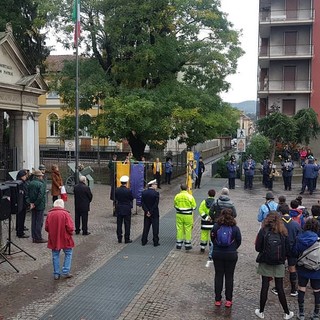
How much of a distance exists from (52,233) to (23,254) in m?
2.49

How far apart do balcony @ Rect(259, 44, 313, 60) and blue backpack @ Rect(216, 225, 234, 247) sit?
115 feet

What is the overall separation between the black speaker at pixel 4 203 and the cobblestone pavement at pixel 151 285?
3.97ft

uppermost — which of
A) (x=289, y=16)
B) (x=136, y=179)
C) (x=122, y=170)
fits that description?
(x=289, y=16)

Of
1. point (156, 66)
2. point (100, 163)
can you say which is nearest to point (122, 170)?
point (156, 66)

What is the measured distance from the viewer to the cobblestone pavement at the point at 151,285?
7723 mm

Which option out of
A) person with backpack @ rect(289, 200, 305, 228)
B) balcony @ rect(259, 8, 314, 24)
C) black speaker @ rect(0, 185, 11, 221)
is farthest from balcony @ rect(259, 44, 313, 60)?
black speaker @ rect(0, 185, 11, 221)

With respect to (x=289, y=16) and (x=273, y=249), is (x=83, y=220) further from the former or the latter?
(x=289, y=16)

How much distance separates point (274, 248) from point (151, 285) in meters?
2.91

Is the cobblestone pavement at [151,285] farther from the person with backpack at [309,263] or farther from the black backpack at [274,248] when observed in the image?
the black backpack at [274,248]

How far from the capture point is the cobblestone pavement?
7.72 meters

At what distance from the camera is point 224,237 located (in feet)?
24.9

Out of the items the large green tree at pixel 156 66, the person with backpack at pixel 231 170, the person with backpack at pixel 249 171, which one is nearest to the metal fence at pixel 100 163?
the large green tree at pixel 156 66

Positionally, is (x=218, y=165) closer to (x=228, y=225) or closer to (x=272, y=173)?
(x=272, y=173)

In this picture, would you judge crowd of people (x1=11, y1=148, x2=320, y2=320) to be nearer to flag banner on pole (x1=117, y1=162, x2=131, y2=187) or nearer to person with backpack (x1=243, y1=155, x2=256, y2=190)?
flag banner on pole (x1=117, y1=162, x2=131, y2=187)
